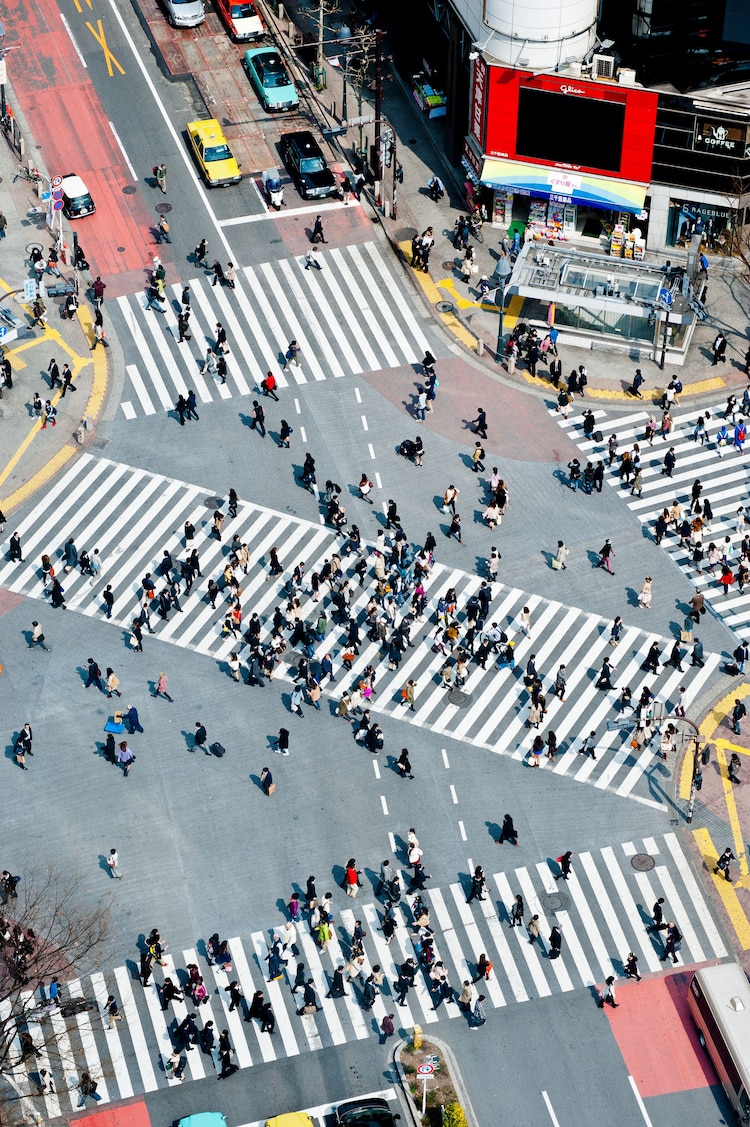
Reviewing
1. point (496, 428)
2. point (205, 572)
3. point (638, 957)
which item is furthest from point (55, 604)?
point (638, 957)

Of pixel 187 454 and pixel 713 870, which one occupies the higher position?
pixel 187 454

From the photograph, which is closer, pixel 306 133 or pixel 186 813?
pixel 186 813

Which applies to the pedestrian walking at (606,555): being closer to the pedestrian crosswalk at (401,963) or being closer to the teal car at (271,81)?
the pedestrian crosswalk at (401,963)

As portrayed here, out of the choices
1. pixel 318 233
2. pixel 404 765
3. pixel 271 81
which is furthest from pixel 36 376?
pixel 404 765

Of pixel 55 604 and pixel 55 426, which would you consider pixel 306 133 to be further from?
pixel 55 604

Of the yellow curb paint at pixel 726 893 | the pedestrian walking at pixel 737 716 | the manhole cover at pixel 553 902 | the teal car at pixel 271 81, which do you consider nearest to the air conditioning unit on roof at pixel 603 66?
the teal car at pixel 271 81

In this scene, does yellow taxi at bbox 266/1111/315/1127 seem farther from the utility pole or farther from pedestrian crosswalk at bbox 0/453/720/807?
the utility pole

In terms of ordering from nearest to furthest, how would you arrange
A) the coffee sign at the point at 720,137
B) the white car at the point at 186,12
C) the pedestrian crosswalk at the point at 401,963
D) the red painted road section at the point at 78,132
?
the pedestrian crosswalk at the point at 401,963, the coffee sign at the point at 720,137, the red painted road section at the point at 78,132, the white car at the point at 186,12

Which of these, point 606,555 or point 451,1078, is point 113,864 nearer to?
point 451,1078
